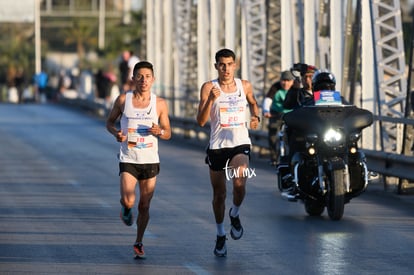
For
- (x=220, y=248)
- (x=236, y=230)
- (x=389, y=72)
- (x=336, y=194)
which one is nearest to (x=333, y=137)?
(x=336, y=194)

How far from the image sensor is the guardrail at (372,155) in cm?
1877

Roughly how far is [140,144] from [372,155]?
8.03 metres

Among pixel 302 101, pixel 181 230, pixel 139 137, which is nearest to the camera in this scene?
pixel 139 137

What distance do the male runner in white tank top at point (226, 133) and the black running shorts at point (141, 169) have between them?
607mm

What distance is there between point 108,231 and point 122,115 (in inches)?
92.0

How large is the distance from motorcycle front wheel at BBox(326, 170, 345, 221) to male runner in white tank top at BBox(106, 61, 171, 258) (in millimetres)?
3335

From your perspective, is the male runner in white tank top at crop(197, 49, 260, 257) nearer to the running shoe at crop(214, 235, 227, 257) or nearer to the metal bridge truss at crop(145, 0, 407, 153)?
the running shoe at crop(214, 235, 227, 257)

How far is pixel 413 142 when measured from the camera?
19.9m

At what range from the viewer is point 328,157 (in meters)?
15.9

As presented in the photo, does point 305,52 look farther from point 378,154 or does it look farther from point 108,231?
point 108,231

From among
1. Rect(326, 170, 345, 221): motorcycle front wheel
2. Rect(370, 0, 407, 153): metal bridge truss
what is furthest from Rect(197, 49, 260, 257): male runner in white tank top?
Rect(370, 0, 407, 153): metal bridge truss

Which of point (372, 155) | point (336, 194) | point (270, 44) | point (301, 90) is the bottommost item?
point (336, 194)

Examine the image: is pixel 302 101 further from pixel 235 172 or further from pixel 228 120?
pixel 235 172

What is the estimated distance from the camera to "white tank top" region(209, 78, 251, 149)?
12938 mm
